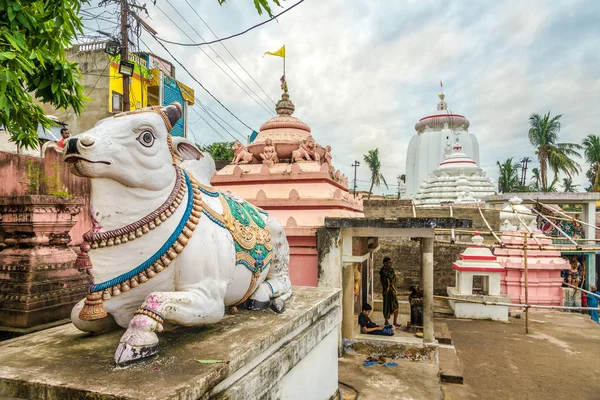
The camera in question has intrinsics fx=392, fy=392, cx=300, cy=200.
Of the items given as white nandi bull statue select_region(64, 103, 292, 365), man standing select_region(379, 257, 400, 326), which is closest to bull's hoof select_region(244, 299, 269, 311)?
white nandi bull statue select_region(64, 103, 292, 365)

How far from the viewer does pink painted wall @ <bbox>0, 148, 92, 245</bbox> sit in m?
4.59

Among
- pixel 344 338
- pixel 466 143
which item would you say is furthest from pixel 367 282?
pixel 466 143

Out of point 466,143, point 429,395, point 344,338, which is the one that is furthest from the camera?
point 466,143

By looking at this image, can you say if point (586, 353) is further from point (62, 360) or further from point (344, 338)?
point (62, 360)

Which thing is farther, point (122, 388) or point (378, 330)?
point (378, 330)

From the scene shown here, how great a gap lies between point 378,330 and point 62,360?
6068 mm

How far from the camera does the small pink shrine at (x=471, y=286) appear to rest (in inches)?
422

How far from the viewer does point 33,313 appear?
3725 mm

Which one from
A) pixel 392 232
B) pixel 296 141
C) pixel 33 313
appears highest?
pixel 296 141

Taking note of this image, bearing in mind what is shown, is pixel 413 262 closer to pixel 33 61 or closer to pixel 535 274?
pixel 535 274

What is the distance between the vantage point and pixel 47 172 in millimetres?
4910

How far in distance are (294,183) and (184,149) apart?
4.32 metres

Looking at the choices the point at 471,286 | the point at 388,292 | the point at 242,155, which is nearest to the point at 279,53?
the point at 242,155

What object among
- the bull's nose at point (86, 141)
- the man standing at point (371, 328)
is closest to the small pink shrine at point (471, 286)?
the man standing at point (371, 328)
